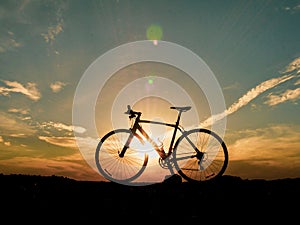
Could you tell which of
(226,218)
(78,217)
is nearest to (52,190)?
(78,217)

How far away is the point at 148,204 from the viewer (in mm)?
6141

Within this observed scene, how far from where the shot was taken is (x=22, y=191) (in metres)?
6.60

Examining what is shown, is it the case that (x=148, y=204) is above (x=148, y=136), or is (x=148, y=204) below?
below

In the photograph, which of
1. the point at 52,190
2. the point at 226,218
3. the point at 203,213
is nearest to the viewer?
the point at 226,218

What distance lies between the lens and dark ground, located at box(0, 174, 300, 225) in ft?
16.3

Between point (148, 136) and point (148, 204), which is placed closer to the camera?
point (148, 204)

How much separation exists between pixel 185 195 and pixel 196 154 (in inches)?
139

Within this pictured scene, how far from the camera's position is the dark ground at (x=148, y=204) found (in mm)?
4953

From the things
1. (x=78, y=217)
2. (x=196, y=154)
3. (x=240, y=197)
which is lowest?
(x=78, y=217)

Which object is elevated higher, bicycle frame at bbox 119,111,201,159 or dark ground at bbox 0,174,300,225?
bicycle frame at bbox 119,111,201,159

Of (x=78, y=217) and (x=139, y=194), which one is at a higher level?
(x=139, y=194)

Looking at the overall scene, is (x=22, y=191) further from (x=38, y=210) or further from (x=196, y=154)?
(x=196, y=154)

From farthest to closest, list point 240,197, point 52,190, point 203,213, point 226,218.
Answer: point 52,190 < point 240,197 < point 203,213 < point 226,218

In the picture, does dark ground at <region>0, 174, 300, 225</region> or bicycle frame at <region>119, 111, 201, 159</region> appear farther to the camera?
bicycle frame at <region>119, 111, 201, 159</region>
